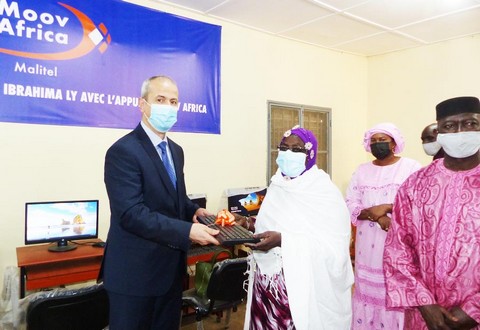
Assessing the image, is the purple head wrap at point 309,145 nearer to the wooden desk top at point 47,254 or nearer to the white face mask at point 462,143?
the white face mask at point 462,143

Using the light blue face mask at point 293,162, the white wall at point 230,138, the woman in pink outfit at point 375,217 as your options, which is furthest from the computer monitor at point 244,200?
the light blue face mask at point 293,162

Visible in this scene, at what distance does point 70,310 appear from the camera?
181 centimetres

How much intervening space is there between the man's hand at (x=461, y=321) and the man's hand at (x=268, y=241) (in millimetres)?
681

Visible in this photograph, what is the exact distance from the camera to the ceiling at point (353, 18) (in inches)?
146

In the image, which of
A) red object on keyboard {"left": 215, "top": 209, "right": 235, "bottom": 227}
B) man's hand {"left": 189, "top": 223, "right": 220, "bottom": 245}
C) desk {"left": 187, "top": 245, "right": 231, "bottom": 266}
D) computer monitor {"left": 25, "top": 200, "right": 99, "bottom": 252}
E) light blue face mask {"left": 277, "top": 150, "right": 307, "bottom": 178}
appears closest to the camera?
man's hand {"left": 189, "top": 223, "right": 220, "bottom": 245}

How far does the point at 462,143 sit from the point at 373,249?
4.27 feet

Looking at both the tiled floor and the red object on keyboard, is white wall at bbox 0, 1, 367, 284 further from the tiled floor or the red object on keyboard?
the red object on keyboard

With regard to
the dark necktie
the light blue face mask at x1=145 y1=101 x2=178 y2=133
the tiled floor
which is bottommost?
the tiled floor

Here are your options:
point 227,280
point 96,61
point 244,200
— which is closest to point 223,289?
point 227,280

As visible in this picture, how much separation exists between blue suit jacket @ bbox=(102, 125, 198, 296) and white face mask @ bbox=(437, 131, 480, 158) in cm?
109

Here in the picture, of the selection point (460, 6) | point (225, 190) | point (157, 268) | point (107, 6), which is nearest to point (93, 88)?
point (107, 6)

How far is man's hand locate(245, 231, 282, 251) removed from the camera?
150cm

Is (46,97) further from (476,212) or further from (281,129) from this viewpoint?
(476,212)

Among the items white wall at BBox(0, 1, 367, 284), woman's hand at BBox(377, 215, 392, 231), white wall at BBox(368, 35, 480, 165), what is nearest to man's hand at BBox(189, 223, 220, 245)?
woman's hand at BBox(377, 215, 392, 231)
